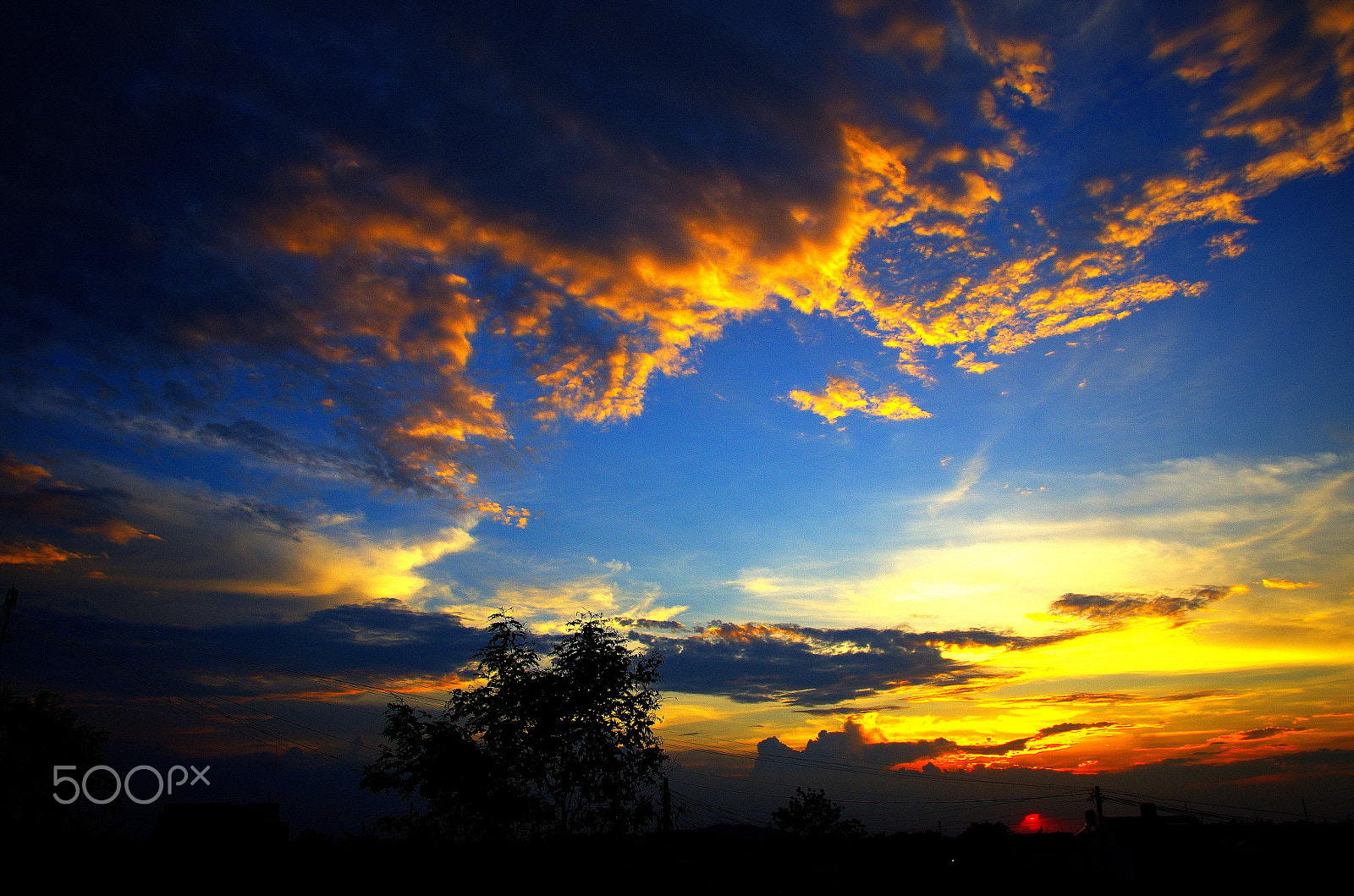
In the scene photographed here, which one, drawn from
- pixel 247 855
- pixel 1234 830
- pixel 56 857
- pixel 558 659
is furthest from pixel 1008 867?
pixel 1234 830

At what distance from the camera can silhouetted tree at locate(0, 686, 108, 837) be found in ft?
152

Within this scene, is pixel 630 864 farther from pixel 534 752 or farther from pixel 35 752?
pixel 35 752

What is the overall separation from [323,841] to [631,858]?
35.4 ft

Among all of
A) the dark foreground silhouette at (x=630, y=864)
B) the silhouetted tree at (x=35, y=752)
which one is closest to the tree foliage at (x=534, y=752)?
the dark foreground silhouette at (x=630, y=864)

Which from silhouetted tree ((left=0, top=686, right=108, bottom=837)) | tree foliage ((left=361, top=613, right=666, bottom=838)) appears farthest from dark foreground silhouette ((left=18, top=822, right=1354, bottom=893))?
silhouetted tree ((left=0, top=686, right=108, bottom=837))

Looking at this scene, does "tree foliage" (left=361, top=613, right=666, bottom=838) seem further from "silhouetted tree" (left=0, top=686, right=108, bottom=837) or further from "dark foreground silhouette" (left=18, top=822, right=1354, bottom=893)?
"silhouetted tree" (left=0, top=686, right=108, bottom=837)

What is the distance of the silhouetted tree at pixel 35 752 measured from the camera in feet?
152

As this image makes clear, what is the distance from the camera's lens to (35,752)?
48156 millimetres

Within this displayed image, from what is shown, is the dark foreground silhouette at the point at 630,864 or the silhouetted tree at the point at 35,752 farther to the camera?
the silhouetted tree at the point at 35,752

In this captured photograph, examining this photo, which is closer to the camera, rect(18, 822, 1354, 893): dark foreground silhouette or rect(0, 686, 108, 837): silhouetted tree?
rect(18, 822, 1354, 893): dark foreground silhouette

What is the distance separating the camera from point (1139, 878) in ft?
124

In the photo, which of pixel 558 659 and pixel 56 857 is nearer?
pixel 56 857

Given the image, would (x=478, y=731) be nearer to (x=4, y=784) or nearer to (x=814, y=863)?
(x=814, y=863)

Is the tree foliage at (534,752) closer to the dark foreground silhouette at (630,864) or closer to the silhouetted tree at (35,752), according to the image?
the dark foreground silhouette at (630,864)
